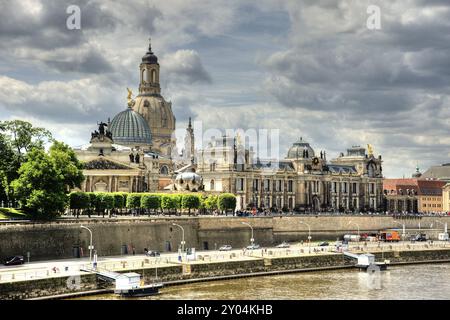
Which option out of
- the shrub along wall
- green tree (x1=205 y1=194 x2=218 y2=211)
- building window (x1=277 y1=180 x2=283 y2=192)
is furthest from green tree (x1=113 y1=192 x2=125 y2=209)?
building window (x1=277 y1=180 x2=283 y2=192)

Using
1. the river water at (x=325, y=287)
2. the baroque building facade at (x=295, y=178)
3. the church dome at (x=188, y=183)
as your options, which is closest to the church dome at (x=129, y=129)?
the baroque building facade at (x=295, y=178)

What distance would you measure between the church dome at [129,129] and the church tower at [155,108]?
7.75 metres

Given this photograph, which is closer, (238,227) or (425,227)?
(238,227)

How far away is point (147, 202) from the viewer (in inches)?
4117

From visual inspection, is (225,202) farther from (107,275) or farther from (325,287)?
(107,275)

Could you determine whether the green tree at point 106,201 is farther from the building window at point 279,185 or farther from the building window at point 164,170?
the building window at point 164,170

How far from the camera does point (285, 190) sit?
475 feet

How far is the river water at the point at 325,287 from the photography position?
63531mm

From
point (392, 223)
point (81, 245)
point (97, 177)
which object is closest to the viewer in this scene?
point (81, 245)

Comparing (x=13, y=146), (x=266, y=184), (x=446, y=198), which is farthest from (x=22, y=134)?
(x=446, y=198)

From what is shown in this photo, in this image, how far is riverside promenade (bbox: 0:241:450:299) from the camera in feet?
193
